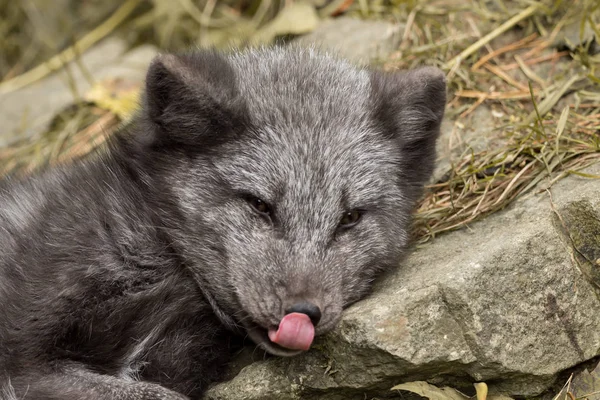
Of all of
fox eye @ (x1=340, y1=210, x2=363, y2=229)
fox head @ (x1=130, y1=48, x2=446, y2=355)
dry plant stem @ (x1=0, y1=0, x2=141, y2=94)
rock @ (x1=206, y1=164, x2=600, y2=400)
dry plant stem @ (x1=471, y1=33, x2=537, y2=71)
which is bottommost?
dry plant stem @ (x1=471, y1=33, x2=537, y2=71)

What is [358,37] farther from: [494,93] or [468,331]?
[468,331]

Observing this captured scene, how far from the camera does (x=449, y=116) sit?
5.90m

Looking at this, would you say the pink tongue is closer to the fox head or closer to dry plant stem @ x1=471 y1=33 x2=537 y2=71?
the fox head

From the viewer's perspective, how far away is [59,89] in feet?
27.8

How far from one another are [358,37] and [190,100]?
11.3ft

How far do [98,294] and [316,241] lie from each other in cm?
107

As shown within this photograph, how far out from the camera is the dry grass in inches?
193

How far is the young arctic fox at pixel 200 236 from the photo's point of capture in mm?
3799

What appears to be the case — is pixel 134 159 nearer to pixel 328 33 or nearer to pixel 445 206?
pixel 445 206

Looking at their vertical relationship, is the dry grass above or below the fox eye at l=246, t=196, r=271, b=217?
below

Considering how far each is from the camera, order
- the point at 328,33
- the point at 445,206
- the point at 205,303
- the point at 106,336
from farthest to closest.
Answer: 1. the point at 328,33
2. the point at 445,206
3. the point at 205,303
4. the point at 106,336

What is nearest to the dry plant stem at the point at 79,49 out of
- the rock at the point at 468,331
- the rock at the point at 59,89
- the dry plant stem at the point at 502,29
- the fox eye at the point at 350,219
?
the rock at the point at 59,89

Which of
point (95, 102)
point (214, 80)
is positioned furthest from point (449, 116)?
point (95, 102)

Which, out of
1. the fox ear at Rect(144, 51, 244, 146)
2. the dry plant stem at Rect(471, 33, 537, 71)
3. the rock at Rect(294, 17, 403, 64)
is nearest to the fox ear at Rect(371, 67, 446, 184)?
the fox ear at Rect(144, 51, 244, 146)
